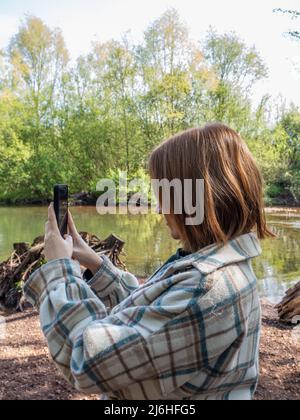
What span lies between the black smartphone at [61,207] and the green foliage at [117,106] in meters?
19.9

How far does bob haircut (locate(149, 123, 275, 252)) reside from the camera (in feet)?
2.86

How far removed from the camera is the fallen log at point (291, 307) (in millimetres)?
4238

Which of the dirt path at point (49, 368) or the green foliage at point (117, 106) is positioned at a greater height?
the green foliage at point (117, 106)

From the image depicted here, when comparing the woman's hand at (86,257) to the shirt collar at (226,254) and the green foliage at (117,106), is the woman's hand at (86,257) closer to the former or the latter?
the shirt collar at (226,254)

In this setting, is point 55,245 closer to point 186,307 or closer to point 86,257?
point 86,257

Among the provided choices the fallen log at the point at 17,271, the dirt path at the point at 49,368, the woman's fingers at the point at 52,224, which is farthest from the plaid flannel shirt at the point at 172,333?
the fallen log at the point at 17,271

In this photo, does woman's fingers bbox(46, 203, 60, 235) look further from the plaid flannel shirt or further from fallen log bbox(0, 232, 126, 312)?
fallen log bbox(0, 232, 126, 312)

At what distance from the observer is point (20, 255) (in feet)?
18.0

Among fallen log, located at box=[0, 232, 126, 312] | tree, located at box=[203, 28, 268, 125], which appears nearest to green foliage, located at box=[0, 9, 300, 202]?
tree, located at box=[203, 28, 268, 125]

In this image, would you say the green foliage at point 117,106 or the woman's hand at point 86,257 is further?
the green foliage at point 117,106

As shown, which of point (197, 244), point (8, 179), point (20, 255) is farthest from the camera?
point (8, 179)
